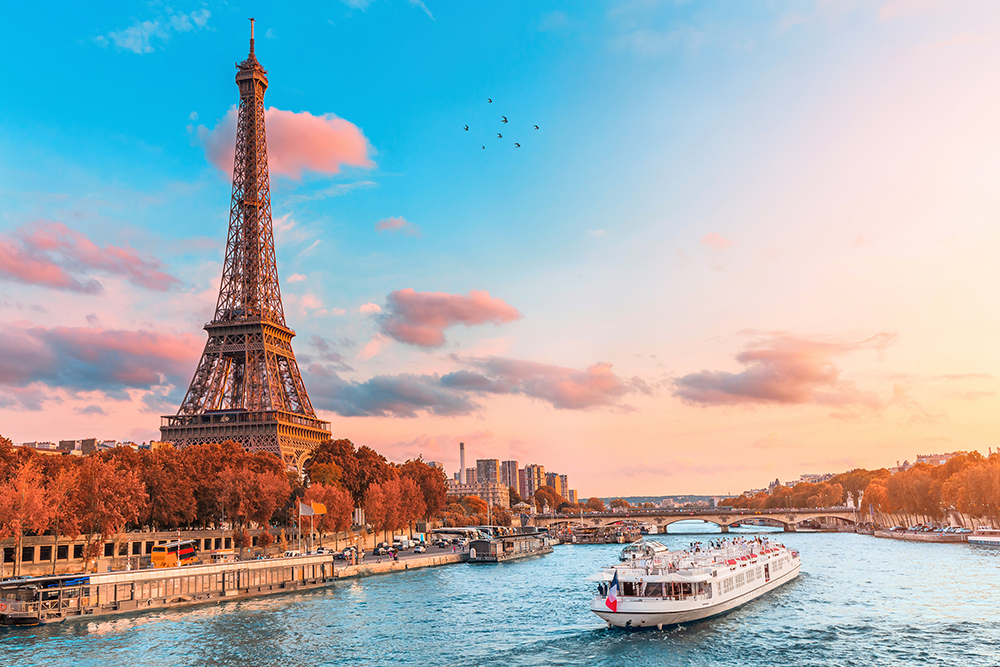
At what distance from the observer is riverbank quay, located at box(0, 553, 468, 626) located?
54.3 m

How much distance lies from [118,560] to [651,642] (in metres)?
61.8

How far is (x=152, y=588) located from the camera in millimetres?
60562

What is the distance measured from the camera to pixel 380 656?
43.3 metres

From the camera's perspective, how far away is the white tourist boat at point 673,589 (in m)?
48.8

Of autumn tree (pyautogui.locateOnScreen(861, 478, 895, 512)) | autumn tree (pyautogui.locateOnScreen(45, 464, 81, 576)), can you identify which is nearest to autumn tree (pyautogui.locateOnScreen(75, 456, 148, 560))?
autumn tree (pyautogui.locateOnScreen(45, 464, 81, 576))

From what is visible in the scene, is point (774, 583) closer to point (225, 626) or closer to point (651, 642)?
point (651, 642)

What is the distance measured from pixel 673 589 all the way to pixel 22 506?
5534 centimetres

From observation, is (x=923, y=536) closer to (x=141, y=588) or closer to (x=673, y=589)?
(x=673, y=589)

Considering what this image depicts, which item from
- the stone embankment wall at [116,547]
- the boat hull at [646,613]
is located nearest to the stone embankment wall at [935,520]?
the boat hull at [646,613]

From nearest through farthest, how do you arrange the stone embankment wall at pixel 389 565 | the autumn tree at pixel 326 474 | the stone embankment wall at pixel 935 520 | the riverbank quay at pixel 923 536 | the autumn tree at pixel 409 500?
the stone embankment wall at pixel 389 565, the autumn tree at pixel 326 474, the autumn tree at pixel 409 500, the riverbank quay at pixel 923 536, the stone embankment wall at pixel 935 520

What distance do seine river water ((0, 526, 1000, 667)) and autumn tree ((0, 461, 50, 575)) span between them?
63.1 feet

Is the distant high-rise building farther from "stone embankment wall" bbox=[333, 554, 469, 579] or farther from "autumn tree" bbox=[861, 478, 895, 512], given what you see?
"autumn tree" bbox=[861, 478, 895, 512]

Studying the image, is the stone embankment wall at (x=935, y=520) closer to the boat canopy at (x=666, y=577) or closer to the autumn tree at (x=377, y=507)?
the autumn tree at (x=377, y=507)

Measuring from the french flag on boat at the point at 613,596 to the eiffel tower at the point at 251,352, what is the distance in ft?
272
